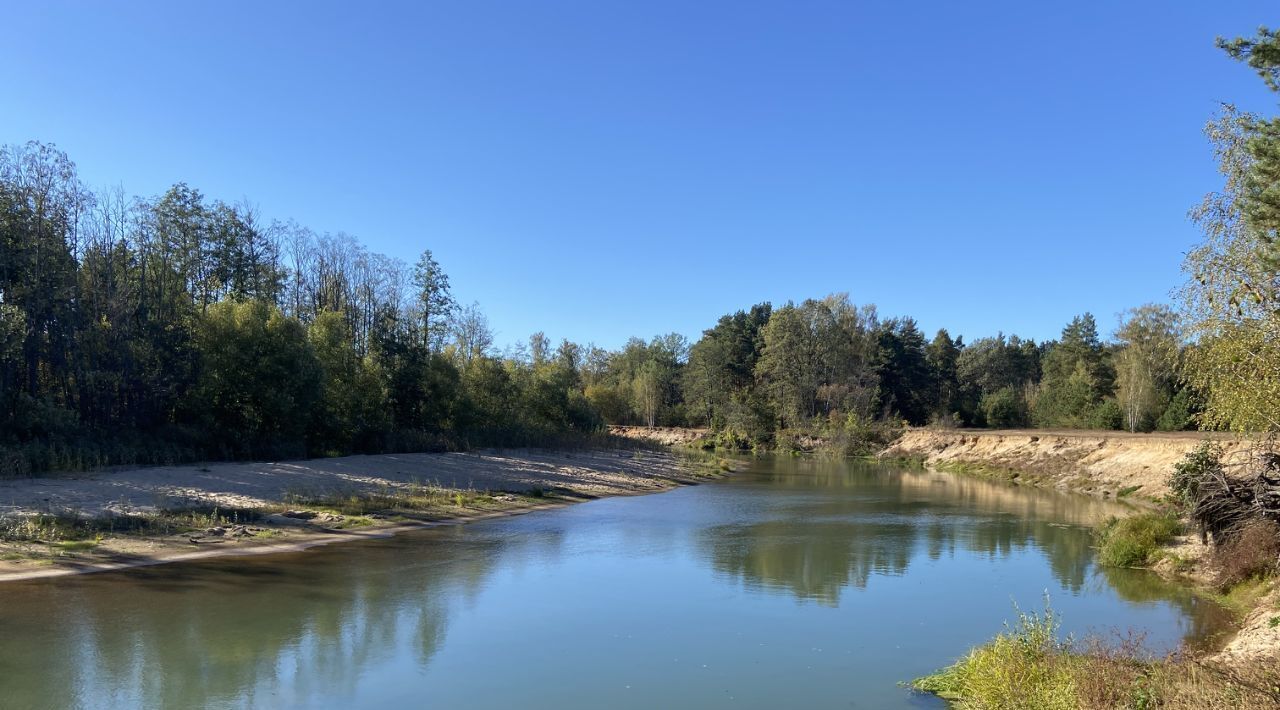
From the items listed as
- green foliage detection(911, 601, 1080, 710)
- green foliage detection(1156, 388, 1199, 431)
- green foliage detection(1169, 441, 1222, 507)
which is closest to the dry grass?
green foliage detection(911, 601, 1080, 710)

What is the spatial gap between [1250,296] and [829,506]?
974 inches

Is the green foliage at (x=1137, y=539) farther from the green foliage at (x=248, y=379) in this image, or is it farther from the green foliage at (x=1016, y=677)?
the green foliage at (x=248, y=379)

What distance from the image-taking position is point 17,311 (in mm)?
28312

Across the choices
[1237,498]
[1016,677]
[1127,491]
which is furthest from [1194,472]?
[1127,491]

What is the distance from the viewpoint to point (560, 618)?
1658 cm

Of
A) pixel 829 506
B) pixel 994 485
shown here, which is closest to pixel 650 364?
pixel 994 485

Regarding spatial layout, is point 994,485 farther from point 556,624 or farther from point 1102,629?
point 556,624

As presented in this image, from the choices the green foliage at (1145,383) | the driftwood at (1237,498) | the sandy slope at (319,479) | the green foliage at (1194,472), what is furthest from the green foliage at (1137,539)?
the green foliage at (1145,383)

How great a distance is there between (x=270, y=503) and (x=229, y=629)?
13.3 m

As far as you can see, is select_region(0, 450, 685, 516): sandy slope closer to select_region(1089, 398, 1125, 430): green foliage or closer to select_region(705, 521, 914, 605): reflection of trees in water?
select_region(705, 521, 914, 605): reflection of trees in water

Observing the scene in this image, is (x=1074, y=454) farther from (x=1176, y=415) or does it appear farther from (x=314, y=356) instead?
(x=314, y=356)

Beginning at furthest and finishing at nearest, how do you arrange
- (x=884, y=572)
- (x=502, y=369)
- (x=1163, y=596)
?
1. (x=502, y=369)
2. (x=884, y=572)
3. (x=1163, y=596)

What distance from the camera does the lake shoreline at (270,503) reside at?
20234mm

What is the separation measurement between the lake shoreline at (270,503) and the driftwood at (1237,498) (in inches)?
931
